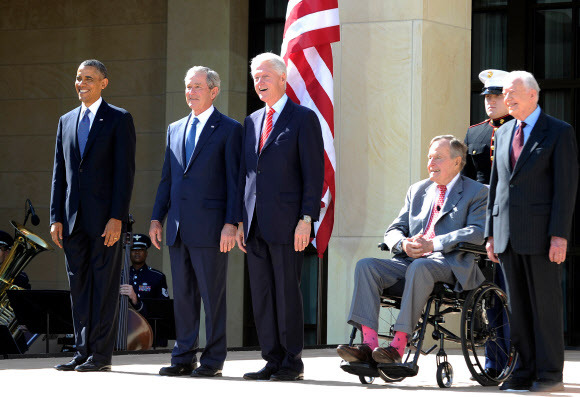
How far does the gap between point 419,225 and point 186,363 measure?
1.52 meters

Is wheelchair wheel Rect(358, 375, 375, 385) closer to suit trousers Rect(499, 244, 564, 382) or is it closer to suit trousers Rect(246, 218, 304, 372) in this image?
suit trousers Rect(246, 218, 304, 372)

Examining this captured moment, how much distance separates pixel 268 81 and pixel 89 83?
3.82ft

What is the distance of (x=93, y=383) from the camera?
576 centimetres

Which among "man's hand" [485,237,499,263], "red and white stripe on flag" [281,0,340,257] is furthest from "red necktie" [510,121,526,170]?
"red and white stripe on flag" [281,0,340,257]

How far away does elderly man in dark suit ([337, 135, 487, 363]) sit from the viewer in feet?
19.7

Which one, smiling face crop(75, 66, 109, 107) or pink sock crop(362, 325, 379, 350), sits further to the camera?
smiling face crop(75, 66, 109, 107)

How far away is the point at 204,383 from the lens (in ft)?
19.3

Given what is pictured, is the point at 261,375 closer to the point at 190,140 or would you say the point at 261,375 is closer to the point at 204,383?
the point at 204,383

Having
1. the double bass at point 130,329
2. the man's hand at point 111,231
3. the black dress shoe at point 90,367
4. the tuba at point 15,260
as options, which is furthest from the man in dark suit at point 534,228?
the tuba at point 15,260

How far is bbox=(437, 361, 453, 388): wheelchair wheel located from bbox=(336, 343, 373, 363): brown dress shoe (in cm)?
36

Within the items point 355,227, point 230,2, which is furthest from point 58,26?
point 355,227

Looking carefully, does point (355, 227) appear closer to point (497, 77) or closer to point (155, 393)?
point (497, 77)

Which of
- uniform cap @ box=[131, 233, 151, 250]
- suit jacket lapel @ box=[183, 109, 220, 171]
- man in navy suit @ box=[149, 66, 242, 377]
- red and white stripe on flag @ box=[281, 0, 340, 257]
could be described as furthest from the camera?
uniform cap @ box=[131, 233, 151, 250]

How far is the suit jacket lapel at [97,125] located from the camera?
21.9 ft
